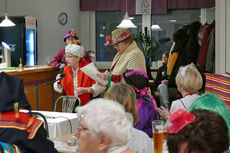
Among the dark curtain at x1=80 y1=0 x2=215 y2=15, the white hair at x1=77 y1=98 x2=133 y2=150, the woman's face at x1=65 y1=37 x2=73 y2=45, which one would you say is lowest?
the white hair at x1=77 y1=98 x2=133 y2=150

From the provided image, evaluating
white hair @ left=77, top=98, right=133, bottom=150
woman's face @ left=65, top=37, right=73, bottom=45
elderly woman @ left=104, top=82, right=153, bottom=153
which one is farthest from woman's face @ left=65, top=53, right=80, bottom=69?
white hair @ left=77, top=98, right=133, bottom=150

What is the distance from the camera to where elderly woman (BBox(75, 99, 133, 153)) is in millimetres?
1425

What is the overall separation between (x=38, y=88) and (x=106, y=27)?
4864 mm

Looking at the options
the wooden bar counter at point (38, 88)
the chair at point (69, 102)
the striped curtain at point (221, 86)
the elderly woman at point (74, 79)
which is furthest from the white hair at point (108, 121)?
the wooden bar counter at point (38, 88)

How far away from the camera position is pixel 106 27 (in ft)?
33.2

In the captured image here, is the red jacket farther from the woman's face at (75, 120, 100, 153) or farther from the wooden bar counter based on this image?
the woman's face at (75, 120, 100, 153)

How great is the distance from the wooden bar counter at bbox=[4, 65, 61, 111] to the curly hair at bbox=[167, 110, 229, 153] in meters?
4.29

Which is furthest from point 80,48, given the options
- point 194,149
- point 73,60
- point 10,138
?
point 194,149

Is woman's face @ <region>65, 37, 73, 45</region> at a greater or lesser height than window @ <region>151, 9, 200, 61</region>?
lesser

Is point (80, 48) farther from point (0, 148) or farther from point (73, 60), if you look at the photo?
point (0, 148)

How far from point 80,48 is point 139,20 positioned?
5325mm

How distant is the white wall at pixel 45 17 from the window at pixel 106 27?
136cm

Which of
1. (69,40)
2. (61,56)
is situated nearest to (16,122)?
(61,56)

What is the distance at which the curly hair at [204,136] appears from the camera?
1.10 meters
